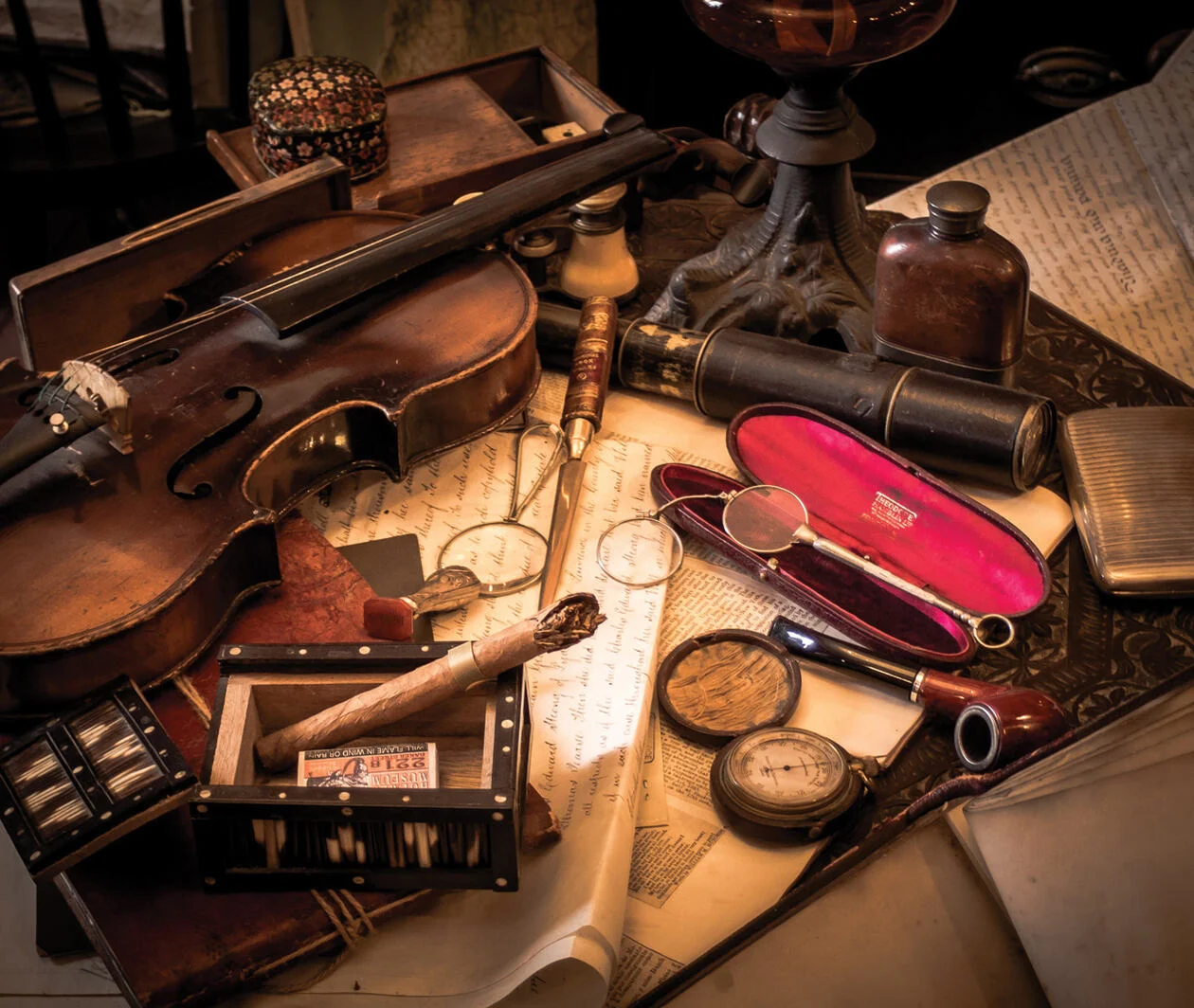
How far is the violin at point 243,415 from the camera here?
1367mm

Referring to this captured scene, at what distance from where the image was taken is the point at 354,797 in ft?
3.85

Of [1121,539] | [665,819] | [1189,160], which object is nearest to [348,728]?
[665,819]

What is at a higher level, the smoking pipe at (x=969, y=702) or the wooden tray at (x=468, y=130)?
the wooden tray at (x=468, y=130)

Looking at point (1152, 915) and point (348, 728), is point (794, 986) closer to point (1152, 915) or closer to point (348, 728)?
point (1152, 915)

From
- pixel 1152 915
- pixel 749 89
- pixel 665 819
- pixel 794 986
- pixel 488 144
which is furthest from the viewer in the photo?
pixel 749 89

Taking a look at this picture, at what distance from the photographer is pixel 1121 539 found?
1670 mm

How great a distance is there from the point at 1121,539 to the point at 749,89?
1779 mm

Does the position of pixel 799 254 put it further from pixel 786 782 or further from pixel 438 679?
pixel 438 679

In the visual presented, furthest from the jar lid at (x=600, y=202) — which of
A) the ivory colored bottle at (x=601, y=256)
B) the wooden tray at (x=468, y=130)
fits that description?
the wooden tray at (x=468, y=130)

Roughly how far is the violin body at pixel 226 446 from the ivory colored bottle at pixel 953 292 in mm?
531

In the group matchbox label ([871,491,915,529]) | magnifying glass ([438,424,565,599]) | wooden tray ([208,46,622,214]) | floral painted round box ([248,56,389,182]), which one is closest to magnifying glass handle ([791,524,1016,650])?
matchbox label ([871,491,915,529])

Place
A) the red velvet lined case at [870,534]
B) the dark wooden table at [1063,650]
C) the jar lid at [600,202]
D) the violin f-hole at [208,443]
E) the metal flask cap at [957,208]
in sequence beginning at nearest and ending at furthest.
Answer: the dark wooden table at [1063,650], the violin f-hole at [208,443], the red velvet lined case at [870,534], the metal flask cap at [957,208], the jar lid at [600,202]

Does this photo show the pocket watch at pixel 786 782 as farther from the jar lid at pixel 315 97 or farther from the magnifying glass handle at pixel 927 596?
the jar lid at pixel 315 97

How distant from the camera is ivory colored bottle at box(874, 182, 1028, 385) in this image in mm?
1727
